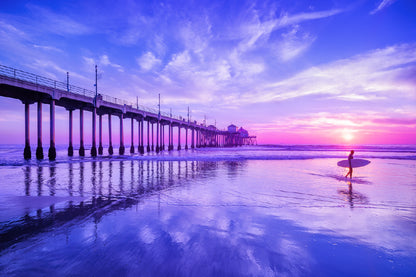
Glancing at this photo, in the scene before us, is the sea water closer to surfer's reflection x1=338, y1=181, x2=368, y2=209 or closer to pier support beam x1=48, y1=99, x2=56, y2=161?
surfer's reflection x1=338, y1=181, x2=368, y2=209

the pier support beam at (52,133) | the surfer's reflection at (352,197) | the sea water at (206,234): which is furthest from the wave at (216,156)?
the sea water at (206,234)

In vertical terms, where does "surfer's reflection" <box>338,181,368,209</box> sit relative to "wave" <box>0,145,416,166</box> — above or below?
above

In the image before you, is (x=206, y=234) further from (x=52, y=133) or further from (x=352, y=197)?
(x=52, y=133)

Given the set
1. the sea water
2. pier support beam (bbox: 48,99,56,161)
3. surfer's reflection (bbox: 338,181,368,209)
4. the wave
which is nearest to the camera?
the sea water

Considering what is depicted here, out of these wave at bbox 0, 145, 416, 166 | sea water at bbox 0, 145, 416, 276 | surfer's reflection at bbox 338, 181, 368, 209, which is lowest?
wave at bbox 0, 145, 416, 166

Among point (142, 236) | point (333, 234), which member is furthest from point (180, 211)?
point (333, 234)

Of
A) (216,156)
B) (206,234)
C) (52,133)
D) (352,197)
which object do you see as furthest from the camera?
(216,156)

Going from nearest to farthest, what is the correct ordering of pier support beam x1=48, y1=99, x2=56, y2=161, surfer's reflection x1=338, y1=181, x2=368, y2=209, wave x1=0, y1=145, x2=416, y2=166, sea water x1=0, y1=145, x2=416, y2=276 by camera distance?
sea water x1=0, y1=145, x2=416, y2=276 < surfer's reflection x1=338, y1=181, x2=368, y2=209 < pier support beam x1=48, y1=99, x2=56, y2=161 < wave x1=0, y1=145, x2=416, y2=166

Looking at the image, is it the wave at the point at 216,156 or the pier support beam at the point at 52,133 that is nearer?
the pier support beam at the point at 52,133

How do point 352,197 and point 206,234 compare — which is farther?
point 352,197

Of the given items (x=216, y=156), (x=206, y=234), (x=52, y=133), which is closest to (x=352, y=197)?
(x=206, y=234)

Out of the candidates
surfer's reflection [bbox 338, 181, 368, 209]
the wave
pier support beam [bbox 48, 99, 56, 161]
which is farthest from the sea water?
pier support beam [bbox 48, 99, 56, 161]

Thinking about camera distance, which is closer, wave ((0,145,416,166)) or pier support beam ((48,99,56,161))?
pier support beam ((48,99,56,161))

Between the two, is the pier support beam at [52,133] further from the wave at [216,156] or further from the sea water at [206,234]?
the sea water at [206,234]
